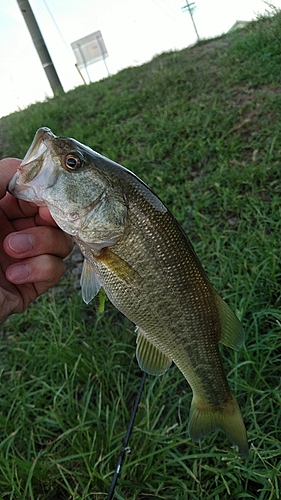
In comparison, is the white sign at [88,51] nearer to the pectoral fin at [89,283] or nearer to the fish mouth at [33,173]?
the fish mouth at [33,173]

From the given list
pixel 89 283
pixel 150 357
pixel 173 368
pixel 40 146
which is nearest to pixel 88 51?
pixel 173 368

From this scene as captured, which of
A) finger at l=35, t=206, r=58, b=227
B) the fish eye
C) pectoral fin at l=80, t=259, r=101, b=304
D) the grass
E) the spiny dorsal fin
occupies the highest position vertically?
the fish eye

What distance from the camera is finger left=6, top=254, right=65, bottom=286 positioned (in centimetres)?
164


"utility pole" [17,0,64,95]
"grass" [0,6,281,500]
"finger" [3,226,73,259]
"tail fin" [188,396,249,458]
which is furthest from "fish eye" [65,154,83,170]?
"utility pole" [17,0,64,95]

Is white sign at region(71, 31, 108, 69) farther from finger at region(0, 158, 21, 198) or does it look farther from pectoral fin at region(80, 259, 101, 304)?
pectoral fin at region(80, 259, 101, 304)

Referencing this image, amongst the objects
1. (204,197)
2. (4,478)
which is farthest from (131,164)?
(4,478)

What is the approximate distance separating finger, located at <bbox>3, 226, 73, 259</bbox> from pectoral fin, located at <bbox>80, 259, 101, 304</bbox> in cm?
27

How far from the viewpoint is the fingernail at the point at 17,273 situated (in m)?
1.63

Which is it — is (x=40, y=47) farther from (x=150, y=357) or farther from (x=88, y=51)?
(x=150, y=357)

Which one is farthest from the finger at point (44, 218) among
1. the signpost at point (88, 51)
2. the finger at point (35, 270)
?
the signpost at point (88, 51)

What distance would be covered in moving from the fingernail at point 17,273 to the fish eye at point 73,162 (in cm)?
47

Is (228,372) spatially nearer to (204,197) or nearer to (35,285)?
(35,285)

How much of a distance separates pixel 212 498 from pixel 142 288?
112 centimetres

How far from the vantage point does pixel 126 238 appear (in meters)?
1.36
